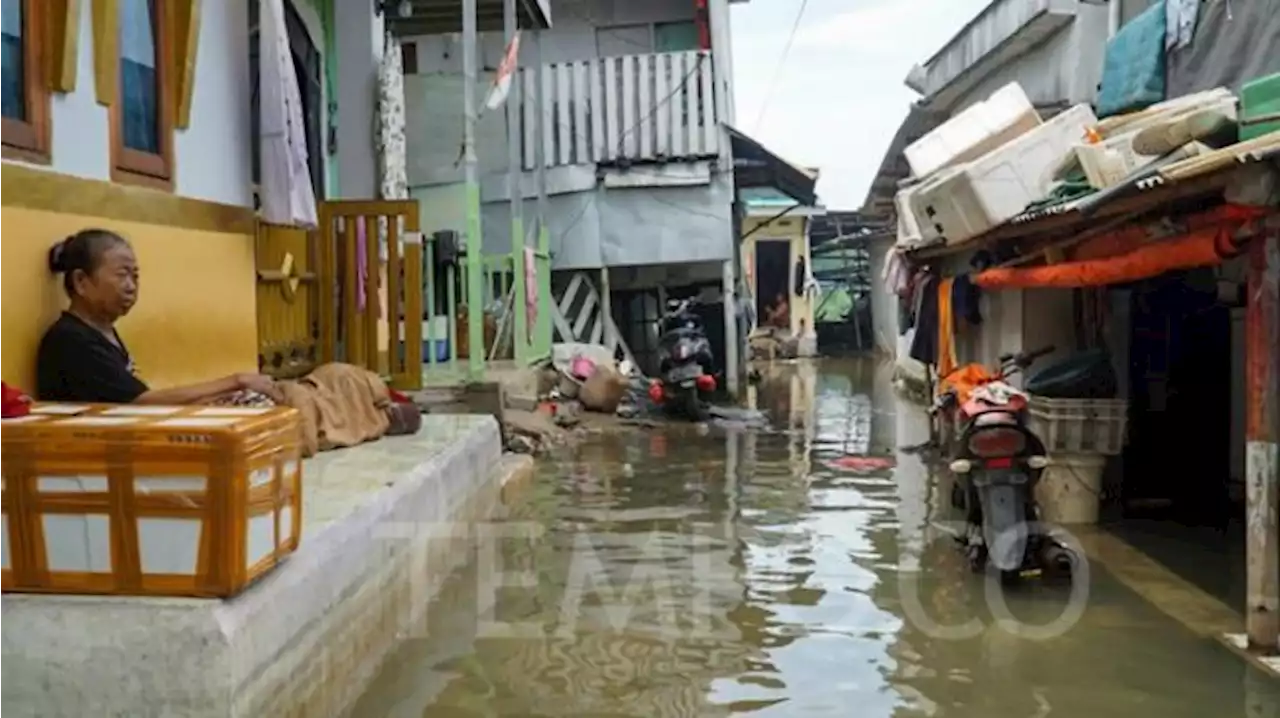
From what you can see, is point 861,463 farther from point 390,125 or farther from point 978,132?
point 390,125

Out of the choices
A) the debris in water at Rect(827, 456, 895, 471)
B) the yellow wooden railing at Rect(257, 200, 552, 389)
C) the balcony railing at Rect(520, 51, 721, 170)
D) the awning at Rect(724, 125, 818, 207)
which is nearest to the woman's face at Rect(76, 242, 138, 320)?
the yellow wooden railing at Rect(257, 200, 552, 389)

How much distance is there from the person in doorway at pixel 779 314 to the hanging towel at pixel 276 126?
24983mm

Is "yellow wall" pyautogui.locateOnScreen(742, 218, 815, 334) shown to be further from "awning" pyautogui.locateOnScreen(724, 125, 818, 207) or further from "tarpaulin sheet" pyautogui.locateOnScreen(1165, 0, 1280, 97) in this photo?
"tarpaulin sheet" pyautogui.locateOnScreen(1165, 0, 1280, 97)

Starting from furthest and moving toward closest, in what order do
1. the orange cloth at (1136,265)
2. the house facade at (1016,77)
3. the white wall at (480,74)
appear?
the white wall at (480,74)
the house facade at (1016,77)
the orange cloth at (1136,265)

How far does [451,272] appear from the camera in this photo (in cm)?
1327

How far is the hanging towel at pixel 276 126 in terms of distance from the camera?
662cm

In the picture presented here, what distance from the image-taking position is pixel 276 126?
6629 mm

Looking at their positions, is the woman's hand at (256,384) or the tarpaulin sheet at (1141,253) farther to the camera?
the tarpaulin sheet at (1141,253)

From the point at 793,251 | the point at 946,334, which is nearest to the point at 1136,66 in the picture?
the point at 946,334

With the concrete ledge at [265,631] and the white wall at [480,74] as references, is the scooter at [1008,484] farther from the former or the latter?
the white wall at [480,74]

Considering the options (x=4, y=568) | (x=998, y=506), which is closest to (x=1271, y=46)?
(x=998, y=506)

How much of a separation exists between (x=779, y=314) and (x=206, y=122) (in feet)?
85.6

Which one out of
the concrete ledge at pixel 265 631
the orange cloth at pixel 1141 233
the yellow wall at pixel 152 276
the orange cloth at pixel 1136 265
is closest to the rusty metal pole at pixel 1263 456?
the orange cloth at pixel 1141 233

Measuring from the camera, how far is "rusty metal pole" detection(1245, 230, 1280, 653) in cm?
502
